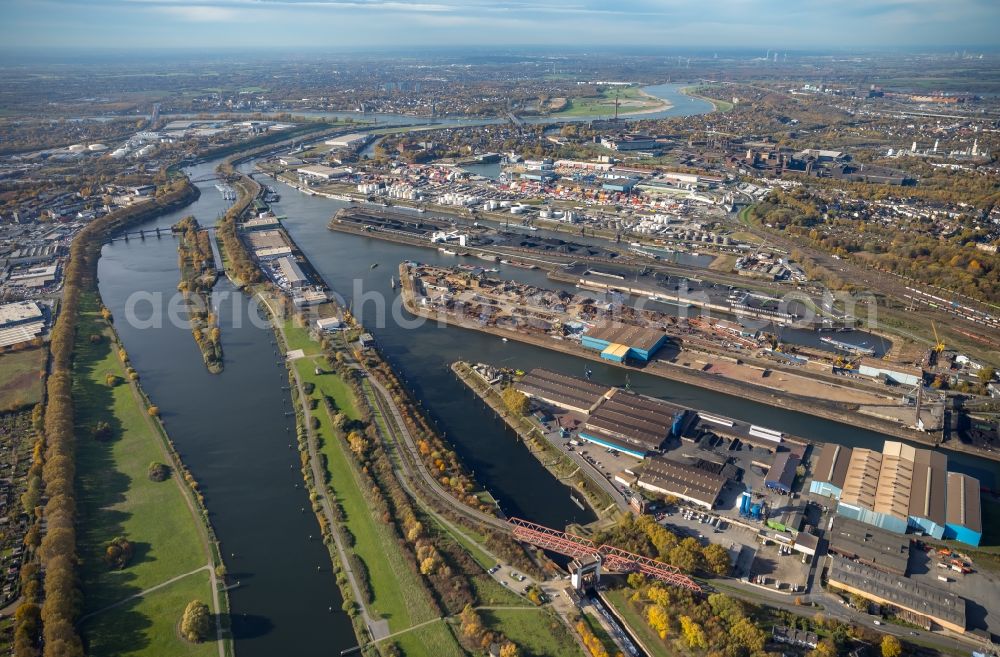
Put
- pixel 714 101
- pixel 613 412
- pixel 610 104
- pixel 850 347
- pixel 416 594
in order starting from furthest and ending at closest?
pixel 714 101 < pixel 610 104 < pixel 850 347 < pixel 613 412 < pixel 416 594

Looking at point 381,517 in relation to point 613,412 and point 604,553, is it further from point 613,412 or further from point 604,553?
point 613,412

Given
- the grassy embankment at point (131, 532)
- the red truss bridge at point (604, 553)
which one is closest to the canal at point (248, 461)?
the grassy embankment at point (131, 532)

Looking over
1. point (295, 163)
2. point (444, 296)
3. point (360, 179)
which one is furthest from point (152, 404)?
point (295, 163)

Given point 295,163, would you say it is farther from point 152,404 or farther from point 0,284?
point 152,404

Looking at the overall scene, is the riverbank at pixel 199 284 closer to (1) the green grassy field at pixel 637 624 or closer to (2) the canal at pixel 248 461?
(2) the canal at pixel 248 461

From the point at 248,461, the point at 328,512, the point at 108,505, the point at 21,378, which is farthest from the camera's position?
the point at 21,378

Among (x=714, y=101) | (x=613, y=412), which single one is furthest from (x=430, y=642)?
(x=714, y=101)

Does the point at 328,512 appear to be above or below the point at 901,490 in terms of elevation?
below
